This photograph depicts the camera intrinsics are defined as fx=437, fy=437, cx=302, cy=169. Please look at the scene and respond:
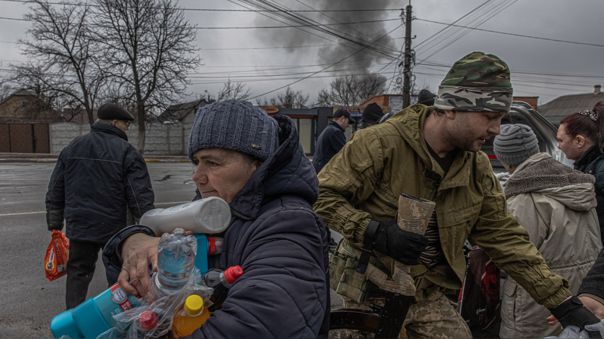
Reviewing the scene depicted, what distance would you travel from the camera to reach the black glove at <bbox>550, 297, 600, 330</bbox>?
182 cm

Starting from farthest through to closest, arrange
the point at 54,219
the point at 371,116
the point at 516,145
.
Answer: the point at 371,116 → the point at 54,219 → the point at 516,145

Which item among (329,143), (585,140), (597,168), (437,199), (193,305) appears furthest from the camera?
(329,143)

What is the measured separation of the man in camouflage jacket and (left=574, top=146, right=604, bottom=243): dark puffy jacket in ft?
4.33

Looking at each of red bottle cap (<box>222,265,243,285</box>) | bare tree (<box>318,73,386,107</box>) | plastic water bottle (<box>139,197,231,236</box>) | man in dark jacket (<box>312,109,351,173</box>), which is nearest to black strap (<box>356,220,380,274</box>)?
plastic water bottle (<box>139,197,231,236</box>)

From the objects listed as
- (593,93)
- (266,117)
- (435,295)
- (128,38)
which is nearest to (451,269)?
(435,295)

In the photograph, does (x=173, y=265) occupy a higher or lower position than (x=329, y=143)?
lower

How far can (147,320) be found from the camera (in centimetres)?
93

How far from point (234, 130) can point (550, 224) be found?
2246mm

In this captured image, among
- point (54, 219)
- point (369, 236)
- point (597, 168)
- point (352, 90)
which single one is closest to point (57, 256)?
point (54, 219)

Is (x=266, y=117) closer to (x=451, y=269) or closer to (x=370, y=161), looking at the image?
(x=370, y=161)

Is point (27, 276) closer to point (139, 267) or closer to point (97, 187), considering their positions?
point (97, 187)

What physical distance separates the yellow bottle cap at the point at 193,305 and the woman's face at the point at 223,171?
475 millimetres

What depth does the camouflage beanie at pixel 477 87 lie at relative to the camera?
79.7 inches

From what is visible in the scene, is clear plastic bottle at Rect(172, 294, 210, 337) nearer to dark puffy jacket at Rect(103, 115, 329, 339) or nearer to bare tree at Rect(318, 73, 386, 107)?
dark puffy jacket at Rect(103, 115, 329, 339)
